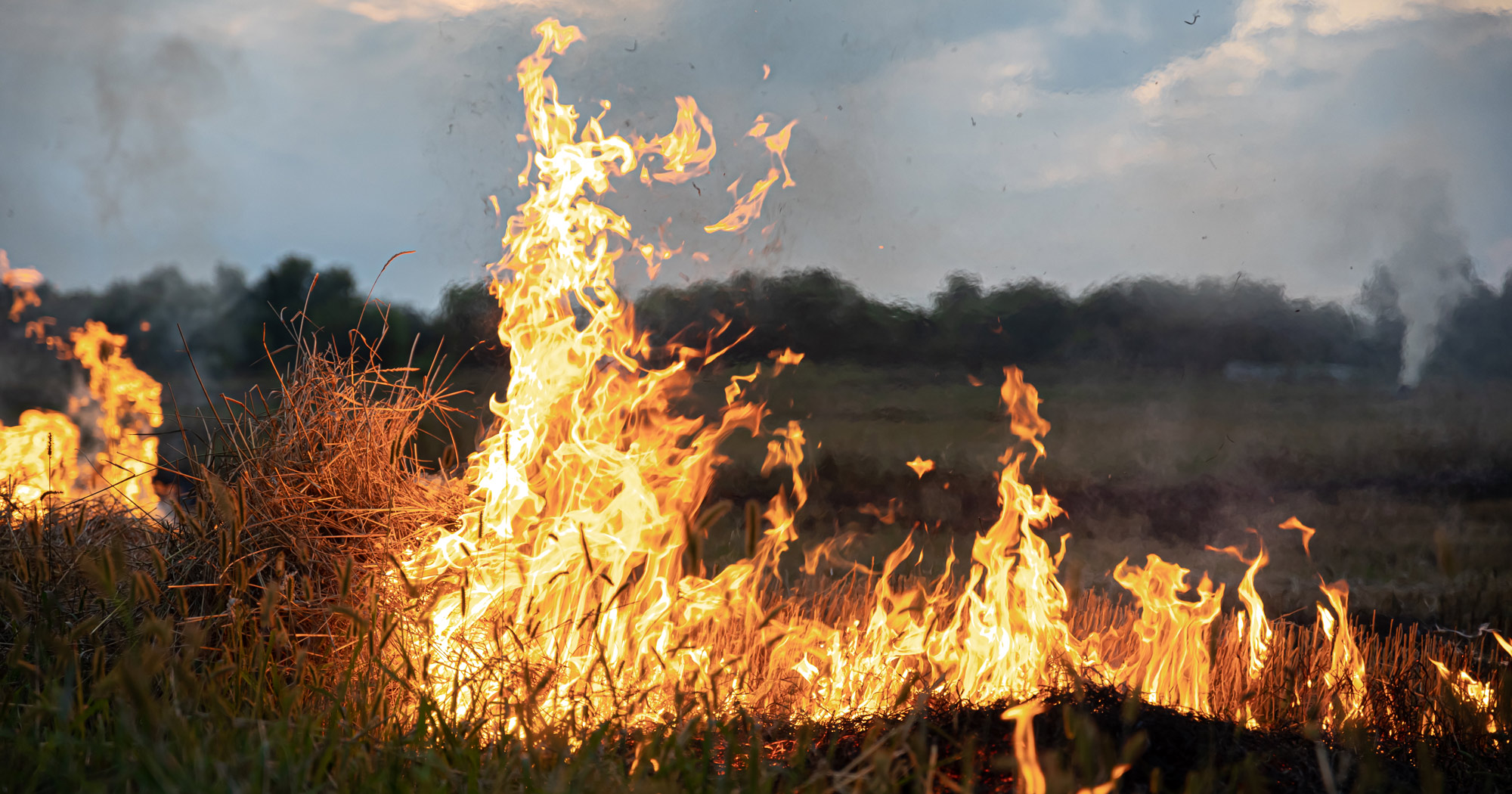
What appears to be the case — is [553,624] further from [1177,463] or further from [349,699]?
[1177,463]

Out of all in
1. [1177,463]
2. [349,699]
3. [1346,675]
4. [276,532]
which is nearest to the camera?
[349,699]

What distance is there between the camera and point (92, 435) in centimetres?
1628

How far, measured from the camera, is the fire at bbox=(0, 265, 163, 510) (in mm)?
4574

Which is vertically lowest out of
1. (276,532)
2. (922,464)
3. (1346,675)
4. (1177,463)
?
(1346,675)

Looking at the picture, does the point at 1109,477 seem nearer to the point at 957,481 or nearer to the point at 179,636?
the point at 957,481

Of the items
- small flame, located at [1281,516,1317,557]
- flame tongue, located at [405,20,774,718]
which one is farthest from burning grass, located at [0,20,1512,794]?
small flame, located at [1281,516,1317,557]

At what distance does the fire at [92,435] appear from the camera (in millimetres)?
4574

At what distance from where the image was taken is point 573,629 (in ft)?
14.3

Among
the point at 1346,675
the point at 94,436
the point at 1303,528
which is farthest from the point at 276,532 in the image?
the point at 94,436

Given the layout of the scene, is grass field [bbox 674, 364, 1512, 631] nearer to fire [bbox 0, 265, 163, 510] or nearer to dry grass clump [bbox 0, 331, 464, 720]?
fire [bbox 0, 265, 163, 510]

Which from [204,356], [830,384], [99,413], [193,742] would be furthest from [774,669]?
[204,356]

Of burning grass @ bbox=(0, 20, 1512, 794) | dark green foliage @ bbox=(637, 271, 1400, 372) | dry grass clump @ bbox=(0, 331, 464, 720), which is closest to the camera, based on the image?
burning grass @ bbox=(0, 20, 1512, 794)

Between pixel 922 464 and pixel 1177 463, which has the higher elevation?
pixel 1177 463

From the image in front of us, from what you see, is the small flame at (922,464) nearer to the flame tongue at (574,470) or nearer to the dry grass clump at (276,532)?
the flame tongue at (574,470)
